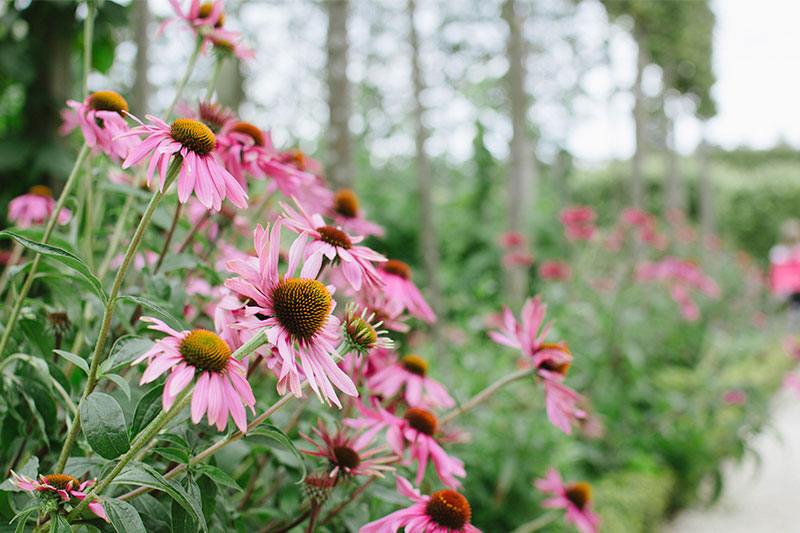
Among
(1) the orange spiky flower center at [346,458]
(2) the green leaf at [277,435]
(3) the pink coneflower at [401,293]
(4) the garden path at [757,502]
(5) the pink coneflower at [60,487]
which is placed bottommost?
(4) the garden path at [757,502]


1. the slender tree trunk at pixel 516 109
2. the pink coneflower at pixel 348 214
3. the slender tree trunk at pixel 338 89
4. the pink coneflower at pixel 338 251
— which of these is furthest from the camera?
the slender tree trunk at pixel 516 109

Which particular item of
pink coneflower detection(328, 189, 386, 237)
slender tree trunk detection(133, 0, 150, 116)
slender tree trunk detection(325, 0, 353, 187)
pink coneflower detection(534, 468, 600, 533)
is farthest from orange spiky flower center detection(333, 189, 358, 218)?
slender tree trunk detection(133, 0, 150, 116)

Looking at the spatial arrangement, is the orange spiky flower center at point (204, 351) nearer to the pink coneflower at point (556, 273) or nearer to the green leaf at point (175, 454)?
the green leaf at point (175, 454)

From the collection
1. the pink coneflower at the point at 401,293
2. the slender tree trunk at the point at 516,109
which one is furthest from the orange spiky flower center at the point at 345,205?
the slender tree trunk at the point at 516,109

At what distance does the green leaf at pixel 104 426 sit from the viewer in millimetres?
519

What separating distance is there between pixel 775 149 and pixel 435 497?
25.3 m

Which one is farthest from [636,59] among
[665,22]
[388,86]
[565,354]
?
[565,354]

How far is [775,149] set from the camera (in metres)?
21.6

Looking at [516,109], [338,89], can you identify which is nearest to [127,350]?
[338,89]

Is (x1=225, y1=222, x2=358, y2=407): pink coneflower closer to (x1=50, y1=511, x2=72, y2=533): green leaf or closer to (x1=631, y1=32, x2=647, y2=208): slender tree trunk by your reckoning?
(x1=50, y1=511, x2=72, y2=533): green leaf

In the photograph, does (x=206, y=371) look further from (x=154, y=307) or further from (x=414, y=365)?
(x=414, y=365)

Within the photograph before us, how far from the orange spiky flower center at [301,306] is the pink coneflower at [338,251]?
0.06m

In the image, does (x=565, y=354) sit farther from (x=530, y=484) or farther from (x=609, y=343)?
(x=609, y=343)

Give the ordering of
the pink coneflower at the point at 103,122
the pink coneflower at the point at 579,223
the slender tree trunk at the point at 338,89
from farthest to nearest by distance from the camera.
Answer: the pink coneflower at the point at 579,223, the slender tree trunk at the point at 338,89, the pink coneflower at the point at 103,122
